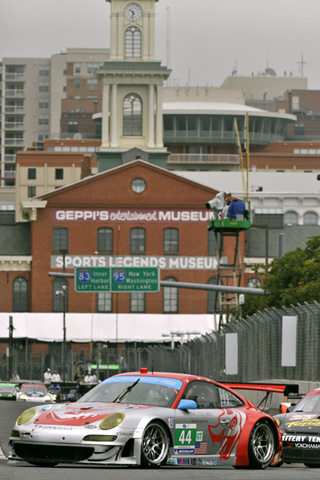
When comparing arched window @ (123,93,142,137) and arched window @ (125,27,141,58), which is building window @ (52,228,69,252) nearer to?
arched window @ (123,93,142,137)

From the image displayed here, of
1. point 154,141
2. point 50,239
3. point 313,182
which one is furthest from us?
point 313,182

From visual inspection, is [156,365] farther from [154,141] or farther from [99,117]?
[99,117]

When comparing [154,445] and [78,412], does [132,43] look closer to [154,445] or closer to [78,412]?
[78,412]

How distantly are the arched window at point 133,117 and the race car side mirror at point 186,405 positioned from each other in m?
79.9

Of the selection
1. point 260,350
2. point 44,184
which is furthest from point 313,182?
point 260,350

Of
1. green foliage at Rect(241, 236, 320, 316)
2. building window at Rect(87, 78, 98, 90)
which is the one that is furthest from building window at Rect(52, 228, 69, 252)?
building window at Rect(87, 78, 98, 90)

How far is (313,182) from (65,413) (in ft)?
367

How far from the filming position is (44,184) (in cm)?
13225

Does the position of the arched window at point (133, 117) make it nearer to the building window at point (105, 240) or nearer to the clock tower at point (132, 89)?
the clock tower at point (132, 89)

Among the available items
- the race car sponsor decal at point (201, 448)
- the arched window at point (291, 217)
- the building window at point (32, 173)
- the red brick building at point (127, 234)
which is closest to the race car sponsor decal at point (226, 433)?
the race car sponsor decal at point (201, 448)

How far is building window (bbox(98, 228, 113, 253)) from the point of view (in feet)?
289

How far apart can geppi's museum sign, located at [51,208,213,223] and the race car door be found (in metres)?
72.3

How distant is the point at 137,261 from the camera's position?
8788cm

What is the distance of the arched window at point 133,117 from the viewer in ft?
308
